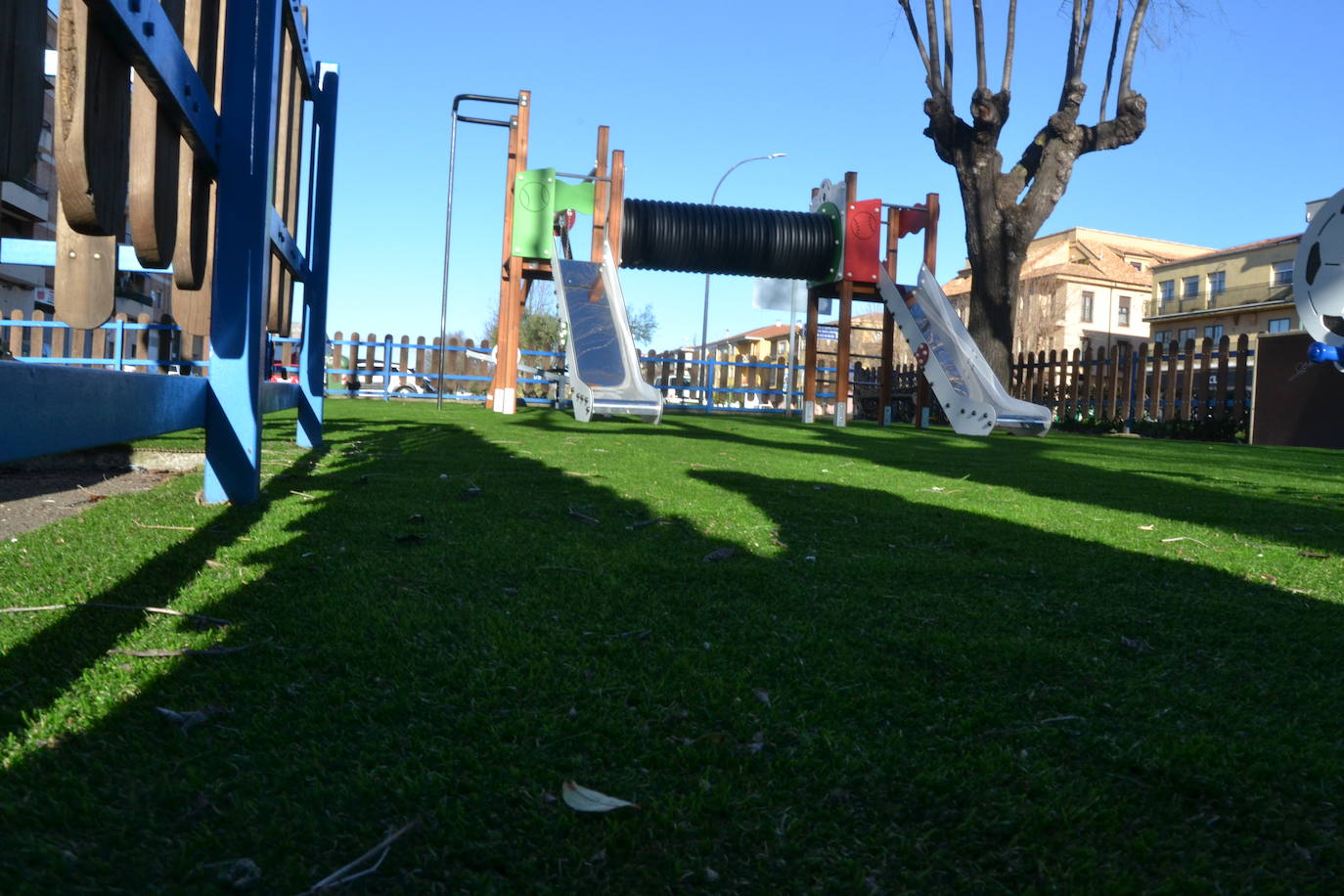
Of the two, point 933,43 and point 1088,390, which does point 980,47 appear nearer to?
point 933,43

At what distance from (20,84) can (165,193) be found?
1041 mm

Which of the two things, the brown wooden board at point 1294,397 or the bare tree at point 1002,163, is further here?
the bare tree at point 1002,163

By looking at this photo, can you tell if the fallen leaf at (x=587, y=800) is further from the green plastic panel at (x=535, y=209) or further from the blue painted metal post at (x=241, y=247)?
the green plastic panel at (x=535, y=209)

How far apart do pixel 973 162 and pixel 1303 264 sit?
12270 millimetres

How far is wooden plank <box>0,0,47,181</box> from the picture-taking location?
1.18m

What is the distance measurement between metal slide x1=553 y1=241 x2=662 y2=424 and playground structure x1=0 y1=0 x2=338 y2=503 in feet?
20.3

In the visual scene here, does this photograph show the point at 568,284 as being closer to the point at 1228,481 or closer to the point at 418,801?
the point at 1228,481

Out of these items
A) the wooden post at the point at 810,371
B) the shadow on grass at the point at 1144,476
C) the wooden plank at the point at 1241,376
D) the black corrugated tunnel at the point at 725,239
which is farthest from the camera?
the wooden post at the point at 810,371

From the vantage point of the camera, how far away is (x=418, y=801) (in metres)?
1.20

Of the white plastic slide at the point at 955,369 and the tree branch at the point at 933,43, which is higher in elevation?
the tree branch at the point at 933,43

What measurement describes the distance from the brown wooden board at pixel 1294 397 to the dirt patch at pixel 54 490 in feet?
44.8

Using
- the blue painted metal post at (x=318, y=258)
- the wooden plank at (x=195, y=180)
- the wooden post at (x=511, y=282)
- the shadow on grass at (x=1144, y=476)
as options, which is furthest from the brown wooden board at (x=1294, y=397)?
the wooden plank at (x=195, y=180)

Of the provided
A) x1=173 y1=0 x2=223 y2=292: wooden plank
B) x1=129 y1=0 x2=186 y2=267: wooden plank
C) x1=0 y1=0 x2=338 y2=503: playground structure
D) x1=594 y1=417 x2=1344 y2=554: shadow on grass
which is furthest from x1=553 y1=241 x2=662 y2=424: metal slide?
x1=129 y1=0 x2=186 y2=267: wooden plank

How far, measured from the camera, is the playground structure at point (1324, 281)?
20.4 ft
